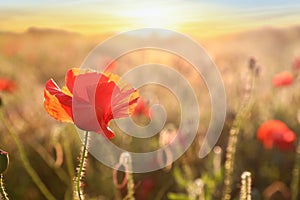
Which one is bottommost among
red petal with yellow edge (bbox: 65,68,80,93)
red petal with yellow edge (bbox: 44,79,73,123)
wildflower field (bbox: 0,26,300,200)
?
red petal with yellow edge (bbox: 44,79,73,123)

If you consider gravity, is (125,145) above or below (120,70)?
below

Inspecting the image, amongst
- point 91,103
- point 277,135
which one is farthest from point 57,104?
point 277,135

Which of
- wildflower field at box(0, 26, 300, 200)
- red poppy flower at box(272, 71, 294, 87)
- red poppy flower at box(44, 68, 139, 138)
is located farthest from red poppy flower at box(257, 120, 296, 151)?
red poppy flower at box(44, 68, 139, 138)

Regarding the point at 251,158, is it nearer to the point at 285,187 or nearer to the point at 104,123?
the point at 285,187

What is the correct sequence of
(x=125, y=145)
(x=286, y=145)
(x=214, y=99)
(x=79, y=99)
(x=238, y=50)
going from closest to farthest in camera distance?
(x=79, y=99) < (x=286, y=145) < (x=125, y=145) < (x=214, y=99) < (x=238, y=50)

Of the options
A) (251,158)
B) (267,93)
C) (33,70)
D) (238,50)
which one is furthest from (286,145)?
(33,70)

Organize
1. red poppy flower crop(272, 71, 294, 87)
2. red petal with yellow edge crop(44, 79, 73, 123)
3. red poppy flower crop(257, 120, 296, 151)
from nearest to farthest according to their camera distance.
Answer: red petal with yellow edge crop(44, 79, 73, 123)
red poppy flower crop(257, 120, 296, 151)
red poppy flower crop(272, 71, 294, 87)

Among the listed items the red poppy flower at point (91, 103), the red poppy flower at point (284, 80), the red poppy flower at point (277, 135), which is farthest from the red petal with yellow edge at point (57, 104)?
the red poppy flower at point (284, 80)

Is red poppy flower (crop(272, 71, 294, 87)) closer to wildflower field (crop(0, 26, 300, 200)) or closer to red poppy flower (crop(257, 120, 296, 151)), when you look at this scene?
wildflower field (crop(0, 26, 300, 200))

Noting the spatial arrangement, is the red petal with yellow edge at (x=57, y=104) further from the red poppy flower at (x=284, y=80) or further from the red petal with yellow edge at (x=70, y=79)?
the red poppy flower at (x=284, y=80)
